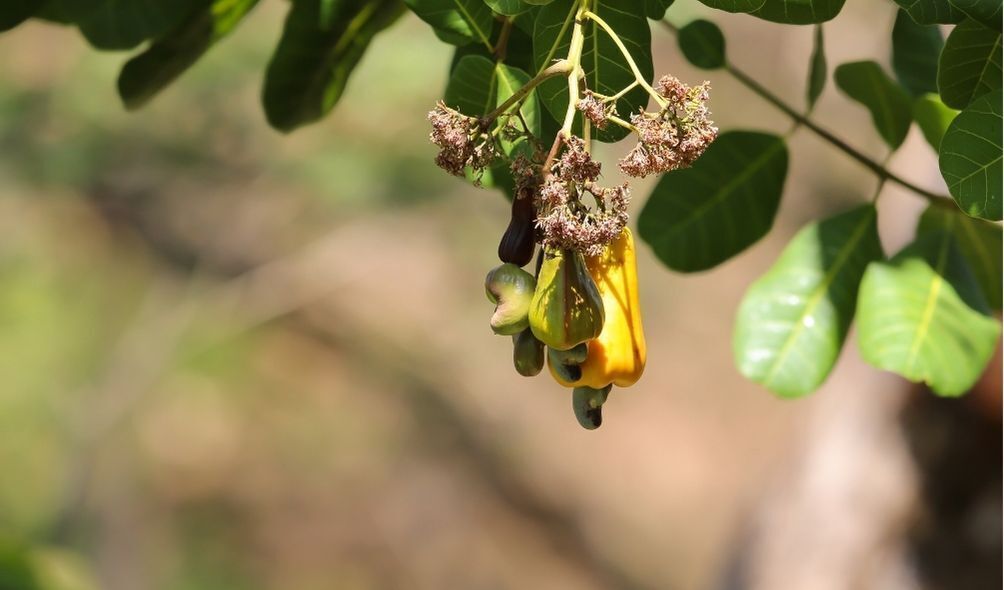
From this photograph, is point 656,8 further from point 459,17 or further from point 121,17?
point 121,17

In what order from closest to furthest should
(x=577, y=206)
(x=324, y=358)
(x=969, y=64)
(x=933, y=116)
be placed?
1. (x=577, y=206)
2. (x=969, y=64)
3. (x=933, y=116)
4. (x=324, y=358)

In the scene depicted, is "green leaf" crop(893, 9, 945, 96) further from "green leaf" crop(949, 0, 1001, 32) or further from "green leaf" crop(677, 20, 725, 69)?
"green leaf" crop(949, 0, 1001, 32)

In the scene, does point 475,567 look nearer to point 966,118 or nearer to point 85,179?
point 85,179

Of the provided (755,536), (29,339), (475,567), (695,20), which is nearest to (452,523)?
(475,567)

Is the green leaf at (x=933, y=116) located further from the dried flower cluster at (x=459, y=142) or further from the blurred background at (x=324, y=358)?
the blurred background at (x=324, y=358)

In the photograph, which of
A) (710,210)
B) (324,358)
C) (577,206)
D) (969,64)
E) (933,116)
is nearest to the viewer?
(577,206)

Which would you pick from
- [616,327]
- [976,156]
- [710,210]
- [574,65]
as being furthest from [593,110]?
[710,210]

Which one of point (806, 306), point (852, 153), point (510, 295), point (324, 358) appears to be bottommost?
point (324, 358)
